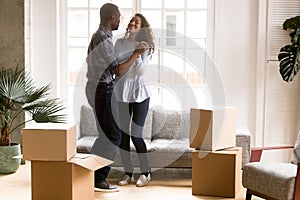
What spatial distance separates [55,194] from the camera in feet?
12.2

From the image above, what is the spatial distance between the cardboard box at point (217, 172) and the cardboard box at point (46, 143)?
1217 millimetres

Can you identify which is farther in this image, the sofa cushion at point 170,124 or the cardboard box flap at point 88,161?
the sofa cushion at point 170,124

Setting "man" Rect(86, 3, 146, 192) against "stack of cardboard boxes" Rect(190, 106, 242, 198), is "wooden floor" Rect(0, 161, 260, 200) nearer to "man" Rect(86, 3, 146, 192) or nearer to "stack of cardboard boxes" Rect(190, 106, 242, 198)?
"stack of cardboard boxes" Rect(190, 106, 242, 198)

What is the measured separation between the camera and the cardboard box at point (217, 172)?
4.24 metres

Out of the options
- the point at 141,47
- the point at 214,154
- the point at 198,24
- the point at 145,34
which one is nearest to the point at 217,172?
the point at 214,154

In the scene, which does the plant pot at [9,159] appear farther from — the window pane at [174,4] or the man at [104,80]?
the window pane at [174,4]

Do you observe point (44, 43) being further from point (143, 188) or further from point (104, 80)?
point (143, 188)

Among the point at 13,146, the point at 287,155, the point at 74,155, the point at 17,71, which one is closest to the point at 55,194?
the point at 74,155

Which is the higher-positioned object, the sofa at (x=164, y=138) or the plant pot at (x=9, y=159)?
the sofa at (x=164, y=138)

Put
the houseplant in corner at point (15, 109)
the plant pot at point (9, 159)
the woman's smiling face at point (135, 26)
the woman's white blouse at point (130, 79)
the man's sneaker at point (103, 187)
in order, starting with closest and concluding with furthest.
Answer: the man's sneaker at point (103, 187) < the woman's white blouse at point (130, 79) < the woman's smiling face at point (135, 26) < the houseplant in corner at point (15, 109) < the plant pot at point (9, 159)

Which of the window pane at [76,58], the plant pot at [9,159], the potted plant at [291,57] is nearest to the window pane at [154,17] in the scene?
the window pane at [76,58]

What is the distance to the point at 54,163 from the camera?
146 inches

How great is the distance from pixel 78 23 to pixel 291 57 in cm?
236

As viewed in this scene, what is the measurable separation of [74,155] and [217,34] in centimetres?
244
